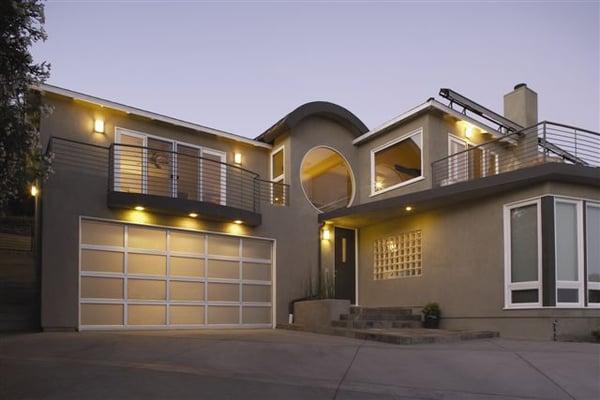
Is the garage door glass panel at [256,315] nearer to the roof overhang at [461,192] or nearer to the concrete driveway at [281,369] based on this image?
the roof overhang at [461,192]

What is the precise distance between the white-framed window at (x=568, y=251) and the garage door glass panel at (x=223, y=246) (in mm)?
7466

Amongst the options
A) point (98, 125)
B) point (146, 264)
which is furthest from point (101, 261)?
point (98, 125)

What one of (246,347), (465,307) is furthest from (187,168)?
(465,307)

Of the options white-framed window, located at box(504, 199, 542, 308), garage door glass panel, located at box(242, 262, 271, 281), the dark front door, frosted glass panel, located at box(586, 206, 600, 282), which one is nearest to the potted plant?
white-framed window, located at box(504, 199, 542, 308)

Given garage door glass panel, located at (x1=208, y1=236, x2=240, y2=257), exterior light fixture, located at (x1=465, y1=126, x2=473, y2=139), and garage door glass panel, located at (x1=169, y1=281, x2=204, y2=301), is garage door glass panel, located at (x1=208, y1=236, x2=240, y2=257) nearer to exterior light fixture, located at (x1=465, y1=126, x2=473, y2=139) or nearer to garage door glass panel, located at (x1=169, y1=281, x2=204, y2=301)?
garage door glass panel, located at (x1=169, y1=281, x2=204, y2=301)

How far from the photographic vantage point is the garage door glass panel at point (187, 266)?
514 inches

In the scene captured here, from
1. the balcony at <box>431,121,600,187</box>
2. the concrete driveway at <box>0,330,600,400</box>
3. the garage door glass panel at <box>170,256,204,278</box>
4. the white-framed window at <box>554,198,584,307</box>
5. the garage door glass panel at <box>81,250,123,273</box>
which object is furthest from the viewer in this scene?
the garage door glass panel at <box>170,256,204,278</box>

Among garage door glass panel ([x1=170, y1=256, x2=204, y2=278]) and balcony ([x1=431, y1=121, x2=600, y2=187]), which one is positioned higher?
balcony ([x1=431, y1=121, x2=600, y2=187])

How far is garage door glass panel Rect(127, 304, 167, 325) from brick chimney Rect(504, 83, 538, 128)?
13567 millimetres

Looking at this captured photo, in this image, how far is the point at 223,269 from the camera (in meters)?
13.9

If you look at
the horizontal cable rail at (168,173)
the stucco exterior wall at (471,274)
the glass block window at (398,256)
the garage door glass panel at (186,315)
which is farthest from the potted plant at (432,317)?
the garage door glass panel at (186,315)

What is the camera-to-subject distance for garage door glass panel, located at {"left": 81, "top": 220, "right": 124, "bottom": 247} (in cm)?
1173

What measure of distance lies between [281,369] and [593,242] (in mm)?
7743

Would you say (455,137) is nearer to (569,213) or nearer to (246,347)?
(569,213)
